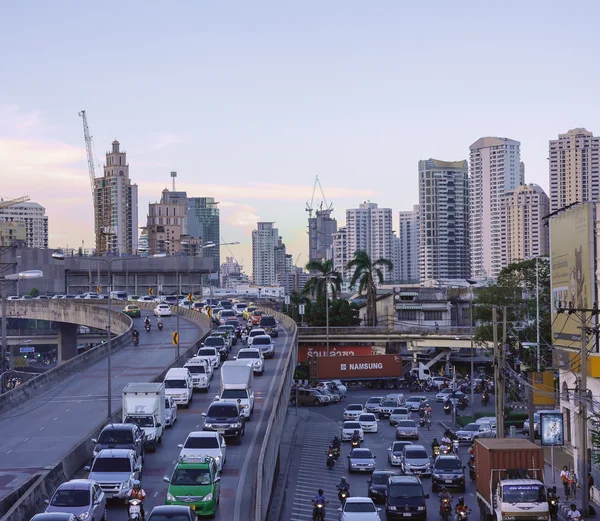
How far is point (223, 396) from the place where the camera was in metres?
44.6

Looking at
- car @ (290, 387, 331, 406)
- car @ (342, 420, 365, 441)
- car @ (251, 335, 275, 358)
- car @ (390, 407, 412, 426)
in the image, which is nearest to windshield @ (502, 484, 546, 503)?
car @ (342, 420, 365, 441)

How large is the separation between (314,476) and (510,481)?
16.9 m

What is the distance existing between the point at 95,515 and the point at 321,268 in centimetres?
10638

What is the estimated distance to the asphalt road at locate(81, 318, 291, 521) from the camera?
93.9 ft

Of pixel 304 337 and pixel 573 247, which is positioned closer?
pixel 573 247

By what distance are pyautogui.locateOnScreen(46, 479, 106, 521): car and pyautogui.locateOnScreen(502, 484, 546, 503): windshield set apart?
1112 cm

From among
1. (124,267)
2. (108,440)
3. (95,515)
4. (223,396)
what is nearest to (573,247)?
(223,396)

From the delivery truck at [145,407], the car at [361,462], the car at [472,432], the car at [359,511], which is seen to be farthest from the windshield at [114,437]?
the car at [472,432]

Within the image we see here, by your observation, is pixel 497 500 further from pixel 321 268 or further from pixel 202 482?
pixel 321 268

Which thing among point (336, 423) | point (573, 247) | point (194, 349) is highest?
point (573, 247)

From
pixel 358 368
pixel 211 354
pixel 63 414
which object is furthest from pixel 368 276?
pixel 63 414

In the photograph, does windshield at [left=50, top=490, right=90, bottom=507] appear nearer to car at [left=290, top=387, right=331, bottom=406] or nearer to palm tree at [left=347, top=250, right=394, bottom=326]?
car at [left=290, top=387, right=331, bottom=406]

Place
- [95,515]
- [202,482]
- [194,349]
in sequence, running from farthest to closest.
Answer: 1. [194,349]
2. [202,482]
3. [95,515]

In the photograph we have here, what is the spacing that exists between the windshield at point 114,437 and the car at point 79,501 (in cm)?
690
